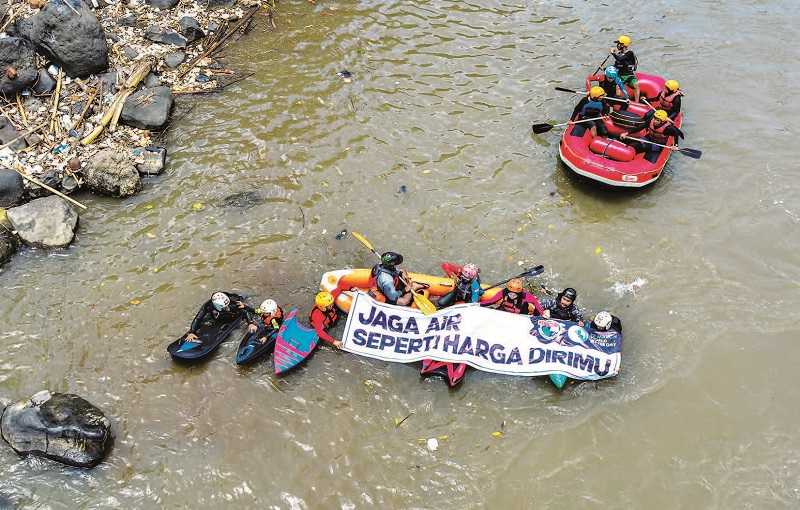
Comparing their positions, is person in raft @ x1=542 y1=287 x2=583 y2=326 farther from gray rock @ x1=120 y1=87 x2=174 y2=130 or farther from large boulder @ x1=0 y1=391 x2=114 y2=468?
gray rock @ x1=120 y1=87 x2=174 y2=130

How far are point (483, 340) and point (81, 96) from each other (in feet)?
32.9

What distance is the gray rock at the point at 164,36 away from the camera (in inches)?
545

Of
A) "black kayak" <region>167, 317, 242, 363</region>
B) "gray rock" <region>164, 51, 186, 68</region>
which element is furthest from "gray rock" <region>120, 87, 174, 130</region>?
"black kayak" <region>167, 317, 242, 363</region>

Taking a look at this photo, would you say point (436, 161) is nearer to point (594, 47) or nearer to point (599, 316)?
point (599, 316)

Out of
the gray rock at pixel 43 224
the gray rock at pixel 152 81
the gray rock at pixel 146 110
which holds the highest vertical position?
the gray rock at pixel 152 81

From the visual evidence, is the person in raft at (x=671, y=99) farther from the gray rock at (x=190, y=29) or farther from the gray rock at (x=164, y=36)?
the gray rock at (x=164, y=36)

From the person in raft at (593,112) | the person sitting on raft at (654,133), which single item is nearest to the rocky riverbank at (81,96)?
the person in raft at (593,112)

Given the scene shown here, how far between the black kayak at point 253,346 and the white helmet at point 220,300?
58cm

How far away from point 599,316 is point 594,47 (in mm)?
8861

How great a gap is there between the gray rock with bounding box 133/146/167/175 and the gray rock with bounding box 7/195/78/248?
66.7 inches

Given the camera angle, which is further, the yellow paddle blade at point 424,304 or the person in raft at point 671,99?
the person in raft at point 671,99

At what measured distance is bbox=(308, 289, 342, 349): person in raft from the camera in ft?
28.7

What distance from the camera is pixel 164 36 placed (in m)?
13.9

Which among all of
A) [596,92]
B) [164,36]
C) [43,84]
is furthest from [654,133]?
[43,84]
